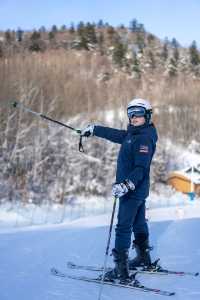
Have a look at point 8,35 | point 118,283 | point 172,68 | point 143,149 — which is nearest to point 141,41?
point 172,68

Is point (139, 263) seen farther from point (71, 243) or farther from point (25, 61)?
point (25, 61)

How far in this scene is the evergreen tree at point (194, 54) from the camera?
7138cm

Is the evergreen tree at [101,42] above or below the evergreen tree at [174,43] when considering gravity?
below

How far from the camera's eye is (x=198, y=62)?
71.6 m

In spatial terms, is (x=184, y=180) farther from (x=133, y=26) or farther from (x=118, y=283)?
→ (x=133, y=26)

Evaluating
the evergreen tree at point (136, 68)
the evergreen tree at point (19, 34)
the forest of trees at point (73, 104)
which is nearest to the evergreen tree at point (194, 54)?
the forest of trees at point (73, 104)

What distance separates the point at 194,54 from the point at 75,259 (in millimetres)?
70983

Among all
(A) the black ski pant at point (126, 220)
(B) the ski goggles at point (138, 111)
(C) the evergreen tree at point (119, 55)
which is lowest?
(A) the black ski pant at point (126, 220)

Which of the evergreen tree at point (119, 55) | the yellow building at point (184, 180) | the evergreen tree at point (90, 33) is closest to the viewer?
the yellow building at point (184, 180)

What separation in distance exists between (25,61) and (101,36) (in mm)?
43501

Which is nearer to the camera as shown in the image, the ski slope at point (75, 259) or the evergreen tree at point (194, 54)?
the ski slope at point (75, 259)

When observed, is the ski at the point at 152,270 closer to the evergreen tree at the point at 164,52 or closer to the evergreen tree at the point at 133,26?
the evergreen tree at the point at 164,52

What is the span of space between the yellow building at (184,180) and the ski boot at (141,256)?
1385 inches

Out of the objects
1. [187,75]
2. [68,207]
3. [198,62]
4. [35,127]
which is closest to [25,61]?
[35,127]
